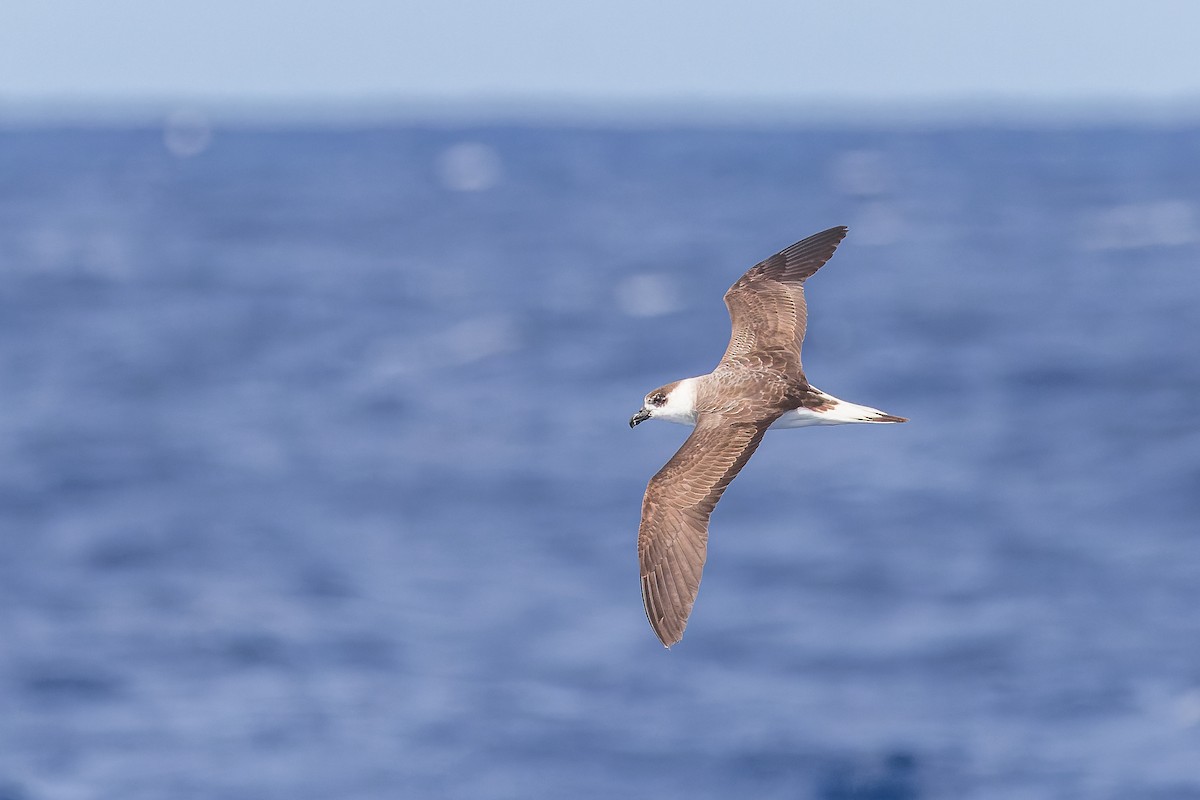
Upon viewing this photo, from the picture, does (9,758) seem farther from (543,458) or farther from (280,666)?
(543,458)

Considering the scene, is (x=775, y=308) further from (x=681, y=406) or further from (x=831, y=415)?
(x=831, y=415)

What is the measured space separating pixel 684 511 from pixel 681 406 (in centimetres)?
134

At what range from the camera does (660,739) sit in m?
Answer: 35.4

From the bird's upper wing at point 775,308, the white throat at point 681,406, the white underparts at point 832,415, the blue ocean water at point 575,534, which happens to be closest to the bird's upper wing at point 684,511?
the white underparts at point 832,415

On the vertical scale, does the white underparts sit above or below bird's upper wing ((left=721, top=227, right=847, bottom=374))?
below

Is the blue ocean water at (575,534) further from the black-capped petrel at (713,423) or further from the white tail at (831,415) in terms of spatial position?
the white tail at (831,415)

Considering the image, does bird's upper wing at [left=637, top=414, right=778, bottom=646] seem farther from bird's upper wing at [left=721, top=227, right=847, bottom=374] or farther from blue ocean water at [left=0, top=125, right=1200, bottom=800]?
blue ocean water at [left=0, top=125, right=1200, bottom=800]

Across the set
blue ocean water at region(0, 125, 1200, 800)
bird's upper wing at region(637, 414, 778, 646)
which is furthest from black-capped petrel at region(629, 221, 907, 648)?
blue ocean water at region(0, 125, 1200, 800)

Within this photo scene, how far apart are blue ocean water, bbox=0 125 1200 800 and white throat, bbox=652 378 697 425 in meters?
20.4

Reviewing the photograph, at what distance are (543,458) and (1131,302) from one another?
33103mm

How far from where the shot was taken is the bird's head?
45.1ft

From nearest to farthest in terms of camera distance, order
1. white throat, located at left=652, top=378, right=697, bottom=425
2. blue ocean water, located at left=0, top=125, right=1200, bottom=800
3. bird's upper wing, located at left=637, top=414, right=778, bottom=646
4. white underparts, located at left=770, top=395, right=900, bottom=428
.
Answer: bird's upper wing, located at left=637, top=414, right=778, bottom=646 < white underparts, located at left=770, top=395, right=900, bottom=428 < white throat, located at left=652, top=378, right=697, bottom=425 < blue ocean water, located at left=0, top=125, right=1200, bottom=800

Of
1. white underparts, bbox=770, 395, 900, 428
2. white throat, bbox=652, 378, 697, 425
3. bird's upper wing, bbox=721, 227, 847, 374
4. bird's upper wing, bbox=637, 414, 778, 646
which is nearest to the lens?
bird's upper wing, bbox=637, 414, 778, 646

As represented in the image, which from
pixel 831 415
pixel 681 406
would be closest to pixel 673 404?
pixel 681 406
